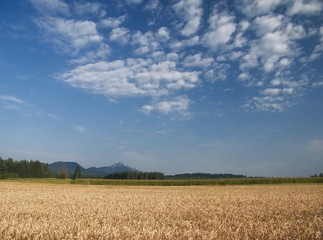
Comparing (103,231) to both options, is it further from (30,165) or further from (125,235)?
(30,165)

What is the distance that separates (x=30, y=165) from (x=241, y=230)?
575ft

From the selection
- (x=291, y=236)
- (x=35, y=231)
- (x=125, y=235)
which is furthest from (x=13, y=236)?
(x=291, y=236)

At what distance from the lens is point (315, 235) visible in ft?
25.4

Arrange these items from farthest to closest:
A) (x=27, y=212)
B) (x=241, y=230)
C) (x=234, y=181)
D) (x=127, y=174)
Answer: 1. (x=127, y=174)
2. (x=234, y=181)
3. (x=27, y=212)
4. (x=241, y=230)

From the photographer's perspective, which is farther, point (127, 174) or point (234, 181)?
point (127, 174)

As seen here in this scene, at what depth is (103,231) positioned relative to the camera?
7.39 m

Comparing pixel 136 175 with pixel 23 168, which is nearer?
pixel 136 175

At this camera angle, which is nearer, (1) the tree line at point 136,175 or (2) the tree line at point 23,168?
(1) the tree line at point 136,175

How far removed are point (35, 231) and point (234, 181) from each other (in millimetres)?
78093

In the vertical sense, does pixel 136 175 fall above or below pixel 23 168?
below

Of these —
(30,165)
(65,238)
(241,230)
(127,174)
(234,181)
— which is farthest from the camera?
(30,165)

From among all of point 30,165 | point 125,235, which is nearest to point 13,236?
point 125,235

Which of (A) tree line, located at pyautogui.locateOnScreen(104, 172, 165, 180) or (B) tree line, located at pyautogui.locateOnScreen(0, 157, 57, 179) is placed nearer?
(A) tree line, located at pyautogui.locateOnScreen(104, 172, 165, 180)

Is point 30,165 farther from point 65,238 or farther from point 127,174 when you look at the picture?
point 65,238
